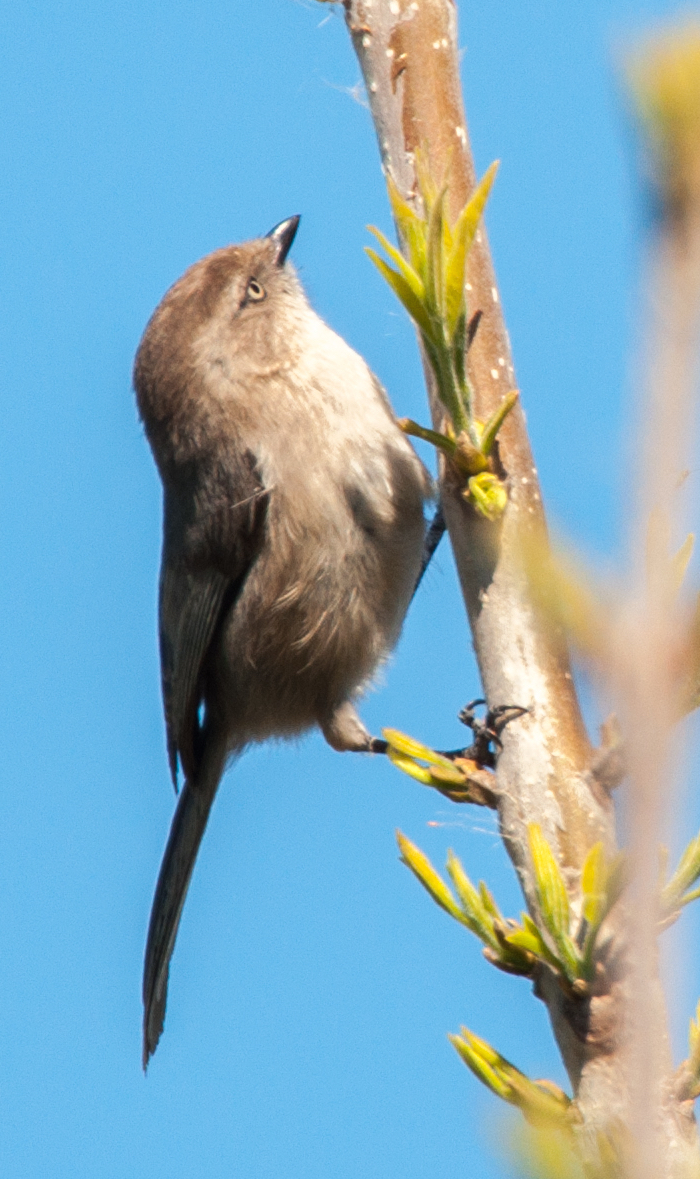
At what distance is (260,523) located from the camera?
11.1 ft

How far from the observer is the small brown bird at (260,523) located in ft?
10.6

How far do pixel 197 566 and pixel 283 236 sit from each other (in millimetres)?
1028

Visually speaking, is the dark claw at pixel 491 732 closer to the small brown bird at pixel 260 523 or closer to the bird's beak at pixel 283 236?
the small brown bird at pixel 260 523

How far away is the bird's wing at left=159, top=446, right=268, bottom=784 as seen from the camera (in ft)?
11.1

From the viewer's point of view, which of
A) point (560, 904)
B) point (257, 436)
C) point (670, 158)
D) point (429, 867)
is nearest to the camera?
point (670, 158)

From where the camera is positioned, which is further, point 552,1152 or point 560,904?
point 560,904

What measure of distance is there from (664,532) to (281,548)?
2746mm

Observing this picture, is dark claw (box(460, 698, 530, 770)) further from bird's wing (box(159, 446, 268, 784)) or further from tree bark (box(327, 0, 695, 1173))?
bird's wing (box(159, 446, 268, 784))

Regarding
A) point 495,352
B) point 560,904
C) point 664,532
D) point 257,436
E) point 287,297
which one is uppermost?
point 287,297

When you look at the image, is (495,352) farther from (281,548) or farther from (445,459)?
(281,548)

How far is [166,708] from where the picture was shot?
12.4ft

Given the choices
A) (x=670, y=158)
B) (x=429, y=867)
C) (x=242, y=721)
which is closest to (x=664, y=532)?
(x=670, y=158)


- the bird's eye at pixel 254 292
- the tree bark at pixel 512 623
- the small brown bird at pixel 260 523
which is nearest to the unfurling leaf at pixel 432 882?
the tree bark at pixel 512 623

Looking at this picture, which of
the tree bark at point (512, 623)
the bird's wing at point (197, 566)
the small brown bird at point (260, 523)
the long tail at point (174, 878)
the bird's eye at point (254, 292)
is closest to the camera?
the tree bark at point (512, 623)
